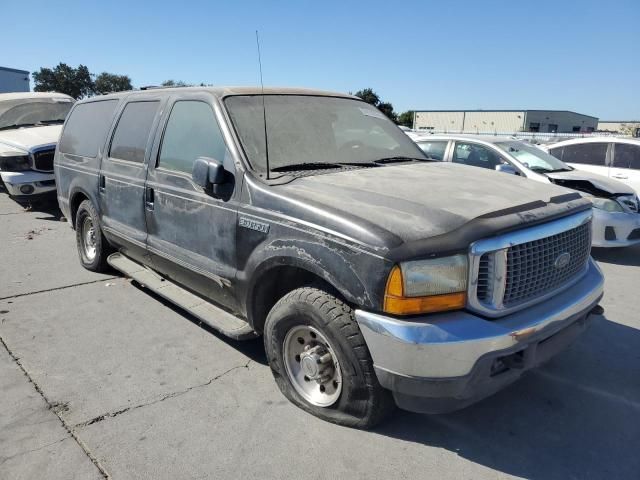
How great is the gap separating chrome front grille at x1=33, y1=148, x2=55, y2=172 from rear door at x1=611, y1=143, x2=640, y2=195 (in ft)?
31.4

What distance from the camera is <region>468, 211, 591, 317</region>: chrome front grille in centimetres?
240

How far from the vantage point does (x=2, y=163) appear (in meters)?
8.27

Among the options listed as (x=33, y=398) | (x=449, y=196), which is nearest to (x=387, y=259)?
(x=449, y=196)

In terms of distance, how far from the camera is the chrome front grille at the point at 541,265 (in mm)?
2498

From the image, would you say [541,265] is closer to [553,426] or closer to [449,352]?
[449,352]

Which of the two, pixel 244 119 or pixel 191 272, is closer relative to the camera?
pixel 244 119

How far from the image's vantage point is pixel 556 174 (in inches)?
279

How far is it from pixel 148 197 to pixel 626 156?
308 inches

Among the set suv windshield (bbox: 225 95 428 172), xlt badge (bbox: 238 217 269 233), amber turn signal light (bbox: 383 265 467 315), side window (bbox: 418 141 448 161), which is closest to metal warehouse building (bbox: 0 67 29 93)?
side window (bbox: 418 141 448 161)

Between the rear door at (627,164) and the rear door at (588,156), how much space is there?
12 cm

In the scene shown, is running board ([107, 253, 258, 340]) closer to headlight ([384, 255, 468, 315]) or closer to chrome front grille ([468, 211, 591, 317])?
headlight ([384, 255, 468, 315])

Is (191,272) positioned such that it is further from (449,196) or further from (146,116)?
(449,196)

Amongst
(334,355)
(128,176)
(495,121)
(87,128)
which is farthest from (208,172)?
(495,121)

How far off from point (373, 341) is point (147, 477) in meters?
1.33
